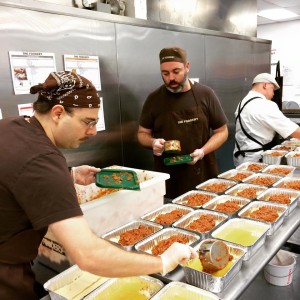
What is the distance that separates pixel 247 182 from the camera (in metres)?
2.23

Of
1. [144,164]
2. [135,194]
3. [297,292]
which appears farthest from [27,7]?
[297,292]

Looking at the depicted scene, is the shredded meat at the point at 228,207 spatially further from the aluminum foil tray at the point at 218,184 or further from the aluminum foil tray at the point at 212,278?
the aluminum foil tray at the point at 212,278

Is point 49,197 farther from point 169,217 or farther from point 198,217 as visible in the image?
point 198,217

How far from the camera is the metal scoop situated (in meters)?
1.20

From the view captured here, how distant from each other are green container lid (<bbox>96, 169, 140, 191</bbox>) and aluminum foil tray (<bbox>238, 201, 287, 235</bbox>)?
0.62 metres

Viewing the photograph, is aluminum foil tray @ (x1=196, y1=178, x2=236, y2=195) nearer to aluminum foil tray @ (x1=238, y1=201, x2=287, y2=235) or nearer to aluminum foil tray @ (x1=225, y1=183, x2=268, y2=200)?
aluminum foil tray @ (x1=225, y1=183, x2=268, y2=200)

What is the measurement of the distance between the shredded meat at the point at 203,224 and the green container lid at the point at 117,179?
35 cm

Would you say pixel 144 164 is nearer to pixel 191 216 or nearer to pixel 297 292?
pixel 191 216

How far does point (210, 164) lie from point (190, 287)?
5.40 feet

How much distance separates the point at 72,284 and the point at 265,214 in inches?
40.6

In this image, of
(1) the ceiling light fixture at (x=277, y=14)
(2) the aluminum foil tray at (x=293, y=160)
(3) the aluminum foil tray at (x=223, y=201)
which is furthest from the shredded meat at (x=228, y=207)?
(1) the ceiling light fixture at (x=277, y=14)

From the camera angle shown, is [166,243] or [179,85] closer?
[166,243]

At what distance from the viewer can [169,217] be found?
1.70 m

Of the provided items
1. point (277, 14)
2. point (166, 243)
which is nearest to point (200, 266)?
point (166, 243)
